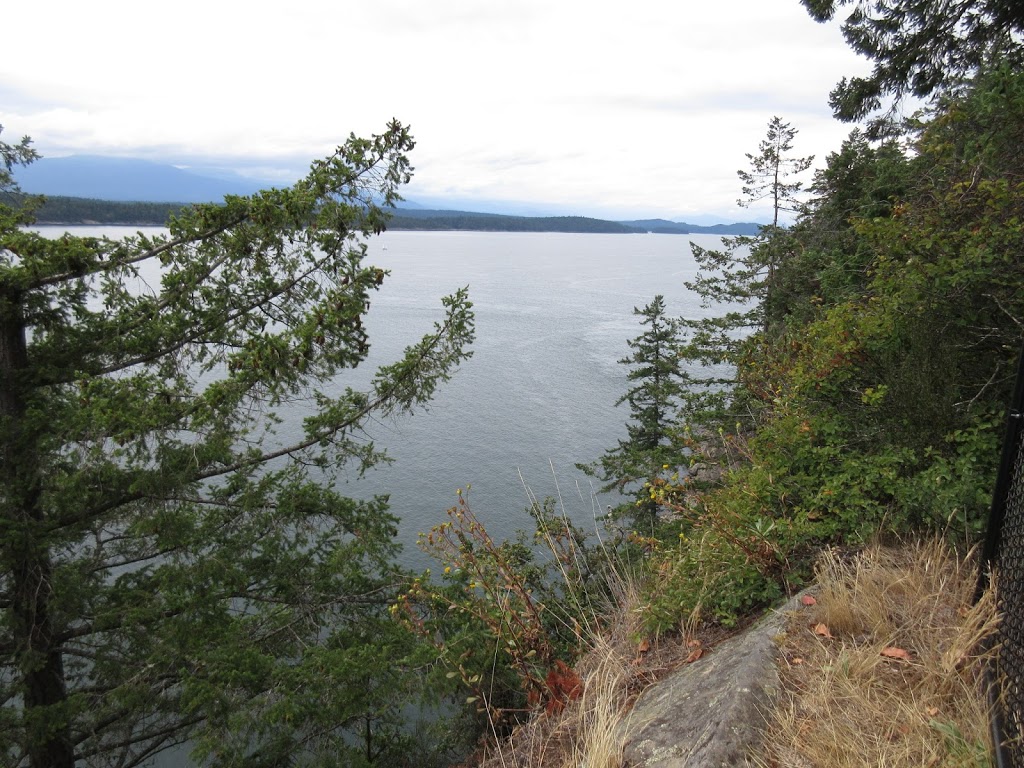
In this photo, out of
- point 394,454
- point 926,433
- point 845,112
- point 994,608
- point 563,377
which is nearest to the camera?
point 994,608

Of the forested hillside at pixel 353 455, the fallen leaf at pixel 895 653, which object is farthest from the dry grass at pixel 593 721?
the fallen leaf at pixel 895 653

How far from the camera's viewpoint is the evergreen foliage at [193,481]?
6547 mm

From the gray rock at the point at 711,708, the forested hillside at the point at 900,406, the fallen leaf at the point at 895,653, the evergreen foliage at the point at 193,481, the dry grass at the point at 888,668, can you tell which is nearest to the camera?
the dry grass at the point at 888,668

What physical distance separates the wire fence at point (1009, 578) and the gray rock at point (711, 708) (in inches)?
34.9

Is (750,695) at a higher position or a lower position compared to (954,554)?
lower

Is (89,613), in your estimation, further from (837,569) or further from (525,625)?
(837,569)

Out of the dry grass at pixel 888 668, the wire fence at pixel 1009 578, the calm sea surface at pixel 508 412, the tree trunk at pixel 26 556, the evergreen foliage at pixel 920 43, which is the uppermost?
the evergreen foliage at pixel 920 43

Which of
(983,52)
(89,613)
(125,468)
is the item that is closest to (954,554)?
(983,52)

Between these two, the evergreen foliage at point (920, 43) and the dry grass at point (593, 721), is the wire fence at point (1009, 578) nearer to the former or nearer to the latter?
the dry grass at point (593, 721)

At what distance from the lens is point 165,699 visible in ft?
24.2

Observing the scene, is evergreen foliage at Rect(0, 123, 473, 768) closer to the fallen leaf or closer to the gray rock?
the gray rock

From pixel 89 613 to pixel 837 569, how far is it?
8301 mm

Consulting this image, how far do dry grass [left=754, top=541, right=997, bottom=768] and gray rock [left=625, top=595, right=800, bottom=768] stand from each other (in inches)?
3.6

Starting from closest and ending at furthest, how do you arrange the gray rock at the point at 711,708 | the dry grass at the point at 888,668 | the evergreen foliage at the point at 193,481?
the dry grass at the point at 888,668 → the gray rock at the point at 711,708 → the evergreen foliage at the point at 193,481
